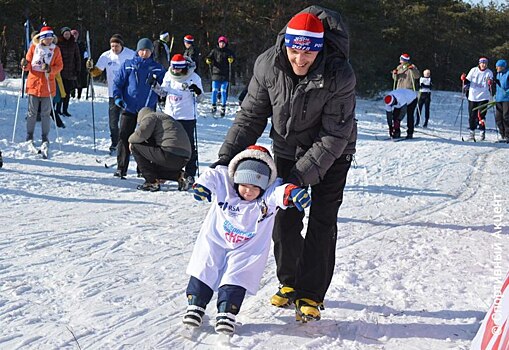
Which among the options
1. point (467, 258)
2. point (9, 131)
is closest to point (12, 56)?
point (9, 131)

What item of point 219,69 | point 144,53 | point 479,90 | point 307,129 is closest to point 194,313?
point 307,129

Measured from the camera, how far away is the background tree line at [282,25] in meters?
23.3

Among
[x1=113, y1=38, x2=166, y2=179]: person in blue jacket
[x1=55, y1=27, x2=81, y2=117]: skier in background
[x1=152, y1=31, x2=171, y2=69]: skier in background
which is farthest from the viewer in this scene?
[x1=55, y1=27, x2=81, y2=117]: skier in background

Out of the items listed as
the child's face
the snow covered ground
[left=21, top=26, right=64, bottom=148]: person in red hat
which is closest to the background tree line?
[left=21, top=26, right=64, bottom=148]: person in red hat

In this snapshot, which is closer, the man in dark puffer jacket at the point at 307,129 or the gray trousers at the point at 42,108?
the man in dark puffer jacket at the point at 307,129

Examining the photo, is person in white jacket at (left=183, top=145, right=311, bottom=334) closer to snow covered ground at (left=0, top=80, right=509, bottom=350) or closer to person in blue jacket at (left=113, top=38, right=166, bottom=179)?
snow covered ground at (left=0, top=80, right=509, bottom=350)

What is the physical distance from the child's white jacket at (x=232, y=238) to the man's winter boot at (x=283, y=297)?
0.43 m

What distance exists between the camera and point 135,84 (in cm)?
885

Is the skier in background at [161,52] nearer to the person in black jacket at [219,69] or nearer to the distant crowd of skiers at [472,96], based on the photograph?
the person in black jacket at [219,69]

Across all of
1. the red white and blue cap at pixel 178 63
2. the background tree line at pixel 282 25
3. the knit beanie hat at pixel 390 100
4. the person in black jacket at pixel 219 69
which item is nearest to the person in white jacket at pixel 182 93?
the red white and blue cap at pixel 178 63

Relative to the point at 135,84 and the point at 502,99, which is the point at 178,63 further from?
the point at 502,99

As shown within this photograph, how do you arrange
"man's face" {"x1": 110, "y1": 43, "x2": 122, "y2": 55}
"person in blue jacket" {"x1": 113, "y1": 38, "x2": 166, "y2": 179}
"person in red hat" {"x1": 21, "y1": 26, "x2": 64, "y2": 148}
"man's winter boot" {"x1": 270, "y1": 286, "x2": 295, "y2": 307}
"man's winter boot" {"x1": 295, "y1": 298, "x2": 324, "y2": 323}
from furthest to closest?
"man's face" {"x1": 110, "y1": 43, "x2": 122, "y2": 55} < "person in red hat" {"x1": 21, "y1": 26, "x2": 64, "y2": 148} < "person in blue jacket" {"x1": 113, "y1": 38, "x2": 166, "y2": 179} < "man's winter boot" {"x1": 270, "y1": 286, "x2": 295, "y2": 307} < "man's winter boot" {"x1": 295, "y1": 298, "x2": 324, "y2": 323}

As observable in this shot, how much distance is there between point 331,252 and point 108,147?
7937 millimetres

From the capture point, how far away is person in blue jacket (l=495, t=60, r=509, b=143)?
14.5m
